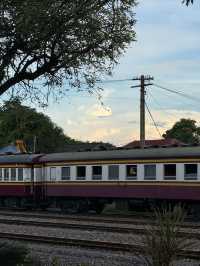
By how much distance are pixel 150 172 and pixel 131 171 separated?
1.23 meters

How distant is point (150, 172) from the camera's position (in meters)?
28.8

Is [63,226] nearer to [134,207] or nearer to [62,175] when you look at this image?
[134,207]

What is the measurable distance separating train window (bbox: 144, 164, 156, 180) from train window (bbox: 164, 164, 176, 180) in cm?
65

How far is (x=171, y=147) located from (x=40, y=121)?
84.8 meters

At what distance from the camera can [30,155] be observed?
3734 centimetres

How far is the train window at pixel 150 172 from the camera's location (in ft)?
93.9

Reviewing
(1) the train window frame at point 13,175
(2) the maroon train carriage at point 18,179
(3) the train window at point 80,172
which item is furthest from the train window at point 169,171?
(1) the train window frame at point 13,175

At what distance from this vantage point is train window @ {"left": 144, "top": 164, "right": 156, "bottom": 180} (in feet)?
93.9

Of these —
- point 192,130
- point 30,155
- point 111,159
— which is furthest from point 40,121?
point 111,159

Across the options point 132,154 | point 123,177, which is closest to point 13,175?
point 123,177

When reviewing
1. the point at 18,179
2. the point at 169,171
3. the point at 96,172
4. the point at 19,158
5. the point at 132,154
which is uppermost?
the point at 132,154

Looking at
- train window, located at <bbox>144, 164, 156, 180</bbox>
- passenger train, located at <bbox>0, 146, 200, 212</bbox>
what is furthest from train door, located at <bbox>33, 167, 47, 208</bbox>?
train window, located at <bbox>144, 164, 156, 180</bbox>

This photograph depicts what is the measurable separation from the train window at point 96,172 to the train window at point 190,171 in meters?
5.38

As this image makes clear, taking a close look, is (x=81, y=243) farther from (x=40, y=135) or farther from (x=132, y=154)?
(x=40, y=135)
